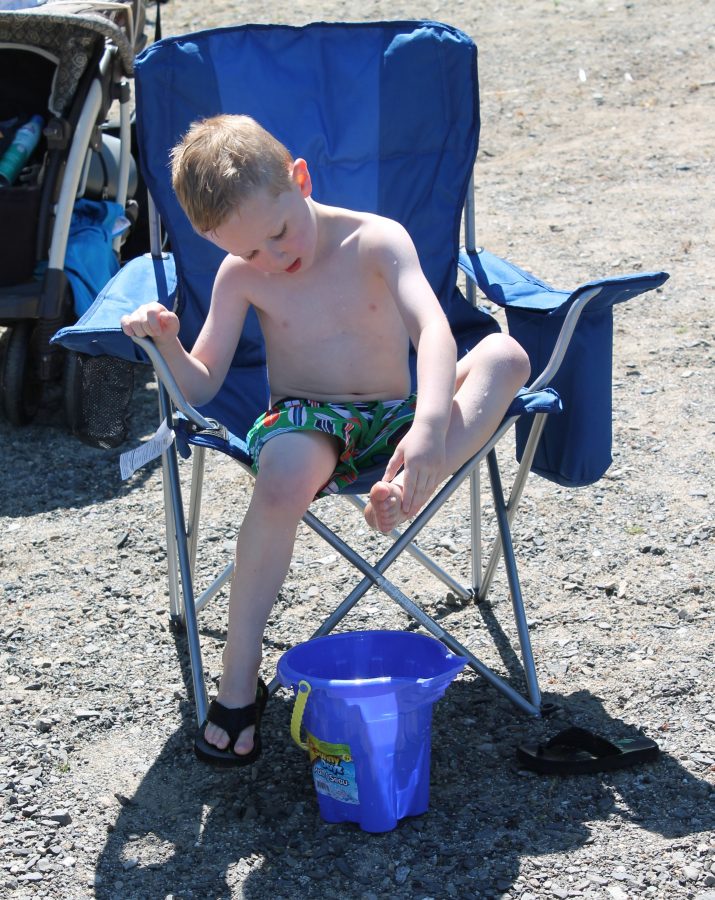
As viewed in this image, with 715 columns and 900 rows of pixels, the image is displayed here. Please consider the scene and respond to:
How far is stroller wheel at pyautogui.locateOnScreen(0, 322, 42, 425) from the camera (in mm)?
3662

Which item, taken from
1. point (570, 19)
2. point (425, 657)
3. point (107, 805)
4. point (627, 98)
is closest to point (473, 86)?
point (425, 657)

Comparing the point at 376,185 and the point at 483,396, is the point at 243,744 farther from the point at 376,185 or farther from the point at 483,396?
the point at 376,185

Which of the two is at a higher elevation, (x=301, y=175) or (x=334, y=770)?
(x=301, y=175)

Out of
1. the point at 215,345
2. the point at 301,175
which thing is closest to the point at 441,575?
the point at 215,345

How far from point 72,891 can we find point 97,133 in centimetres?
256

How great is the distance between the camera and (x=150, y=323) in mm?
2113

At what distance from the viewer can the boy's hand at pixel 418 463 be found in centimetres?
191

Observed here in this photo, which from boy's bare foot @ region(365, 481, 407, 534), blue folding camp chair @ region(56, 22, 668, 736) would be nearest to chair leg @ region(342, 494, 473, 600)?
blue folding camp chair @ region(56, 22, 668, 736)

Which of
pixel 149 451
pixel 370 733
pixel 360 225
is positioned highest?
pixel 360 225

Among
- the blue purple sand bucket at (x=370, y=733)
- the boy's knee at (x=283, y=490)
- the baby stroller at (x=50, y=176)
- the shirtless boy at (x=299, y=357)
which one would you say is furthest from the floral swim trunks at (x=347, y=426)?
the baby stroller at (x=50, y=176)

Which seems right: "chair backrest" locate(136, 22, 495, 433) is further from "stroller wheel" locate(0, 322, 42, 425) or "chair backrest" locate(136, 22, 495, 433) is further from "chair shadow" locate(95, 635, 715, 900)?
"stroller wheel" locate(0, 322, 42, 425)

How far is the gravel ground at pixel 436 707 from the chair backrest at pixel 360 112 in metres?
0.61

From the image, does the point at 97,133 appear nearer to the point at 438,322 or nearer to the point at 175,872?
the point at 438,322

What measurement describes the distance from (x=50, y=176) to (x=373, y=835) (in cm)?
240
